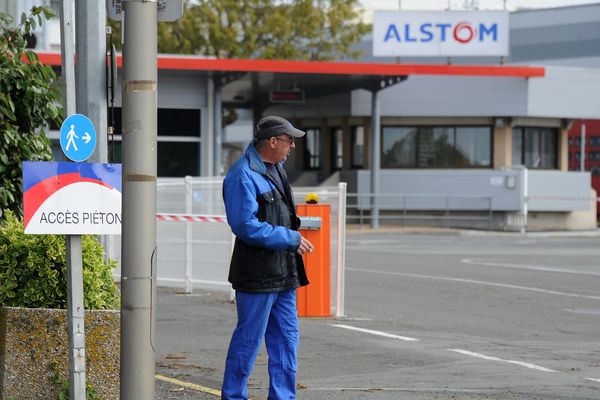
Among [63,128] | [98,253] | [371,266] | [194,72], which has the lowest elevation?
[371,266]

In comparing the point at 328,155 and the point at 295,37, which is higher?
the point at 295,37

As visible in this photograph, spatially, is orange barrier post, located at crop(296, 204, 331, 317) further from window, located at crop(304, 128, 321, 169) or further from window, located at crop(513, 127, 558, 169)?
window, located at crop(304, 128, 321, 169)

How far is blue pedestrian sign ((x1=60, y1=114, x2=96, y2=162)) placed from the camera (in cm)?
669

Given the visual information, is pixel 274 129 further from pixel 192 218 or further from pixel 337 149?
pixel 337 149

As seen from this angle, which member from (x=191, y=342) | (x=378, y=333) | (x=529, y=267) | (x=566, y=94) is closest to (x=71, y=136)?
(x=191, y=342)

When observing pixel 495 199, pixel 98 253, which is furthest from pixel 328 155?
pixel 98 253

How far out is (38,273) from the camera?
7617 millimetres

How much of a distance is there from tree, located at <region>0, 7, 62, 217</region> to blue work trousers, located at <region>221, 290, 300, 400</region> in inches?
94.9

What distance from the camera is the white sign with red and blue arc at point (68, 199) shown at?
22.2ft

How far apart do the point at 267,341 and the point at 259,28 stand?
148 feet

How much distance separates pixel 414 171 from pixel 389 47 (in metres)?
4.46

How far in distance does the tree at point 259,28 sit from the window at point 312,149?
7668 millimetres

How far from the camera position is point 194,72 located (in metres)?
33.1

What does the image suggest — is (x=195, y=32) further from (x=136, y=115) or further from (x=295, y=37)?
(x=136, y=115)
